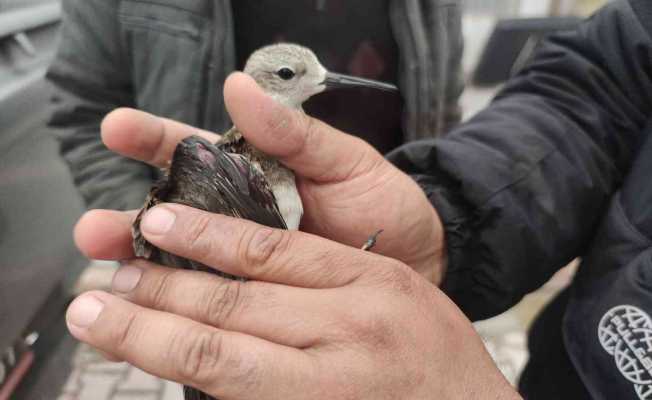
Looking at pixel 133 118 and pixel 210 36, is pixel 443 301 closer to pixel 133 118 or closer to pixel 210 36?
pixel 133 118

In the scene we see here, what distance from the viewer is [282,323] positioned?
0.83 metres

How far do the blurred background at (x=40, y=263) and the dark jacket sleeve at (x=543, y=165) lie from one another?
1.60 m

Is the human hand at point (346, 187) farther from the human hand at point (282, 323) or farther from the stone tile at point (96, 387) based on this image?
the stone tile at point (96, 387)

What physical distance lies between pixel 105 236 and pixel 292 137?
0.53 metres

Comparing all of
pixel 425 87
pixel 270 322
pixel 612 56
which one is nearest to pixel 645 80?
pixel 612 56

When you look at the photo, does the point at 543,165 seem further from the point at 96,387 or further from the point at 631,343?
the point at 96,387

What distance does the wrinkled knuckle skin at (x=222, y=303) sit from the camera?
88 cm

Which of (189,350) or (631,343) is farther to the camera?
(631,343)

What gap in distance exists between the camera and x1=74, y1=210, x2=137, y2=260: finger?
3.85ft

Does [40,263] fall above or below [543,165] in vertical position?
below

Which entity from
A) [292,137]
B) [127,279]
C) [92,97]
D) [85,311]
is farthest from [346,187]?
[92,97]

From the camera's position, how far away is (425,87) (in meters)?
1.95

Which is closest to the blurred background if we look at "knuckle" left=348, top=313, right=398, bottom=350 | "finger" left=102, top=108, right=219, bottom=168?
"finger" left=102, top=108, right=219, bottom=168

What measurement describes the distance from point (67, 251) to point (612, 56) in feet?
9.19
